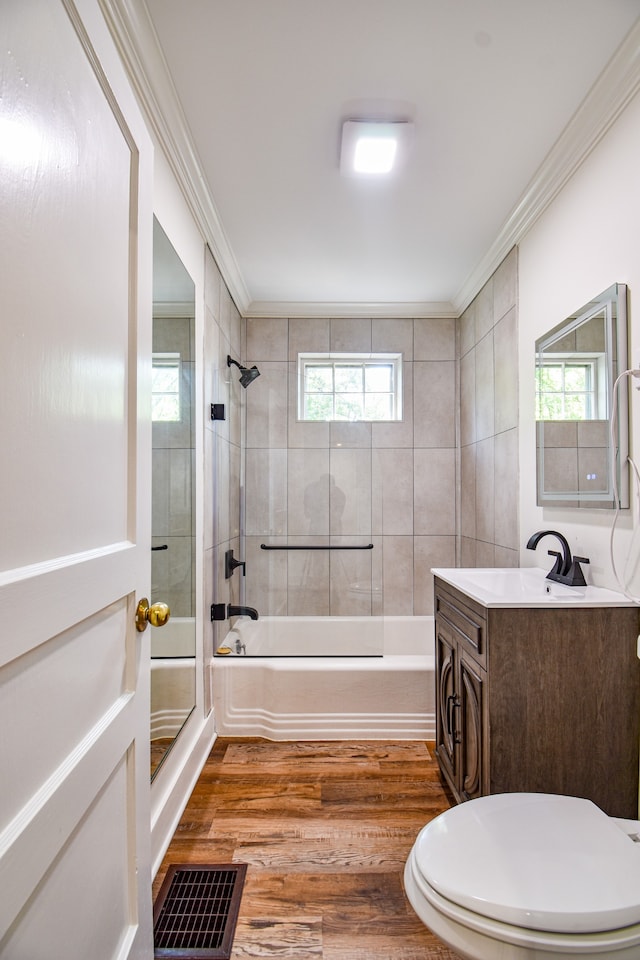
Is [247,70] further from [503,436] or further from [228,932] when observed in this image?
[228,932]

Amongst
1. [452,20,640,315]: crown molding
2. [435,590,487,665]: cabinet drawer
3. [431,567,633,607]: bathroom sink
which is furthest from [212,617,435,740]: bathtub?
[452,20,640,315]: crown molding

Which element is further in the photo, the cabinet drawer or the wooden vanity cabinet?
the cabinet drawer

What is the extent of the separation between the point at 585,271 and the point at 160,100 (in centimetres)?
152

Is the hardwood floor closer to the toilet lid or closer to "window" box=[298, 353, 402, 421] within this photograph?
the toilet lid

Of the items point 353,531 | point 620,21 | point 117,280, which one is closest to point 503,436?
point 353,531

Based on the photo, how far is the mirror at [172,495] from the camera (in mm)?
1883

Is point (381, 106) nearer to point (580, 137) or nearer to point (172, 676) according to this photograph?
point (580, 137)

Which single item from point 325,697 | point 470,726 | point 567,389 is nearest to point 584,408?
point 567,389

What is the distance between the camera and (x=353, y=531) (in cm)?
316

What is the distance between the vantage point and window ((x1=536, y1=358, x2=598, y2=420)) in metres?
1.93

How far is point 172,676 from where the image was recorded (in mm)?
2088

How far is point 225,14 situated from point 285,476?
6.84 ft

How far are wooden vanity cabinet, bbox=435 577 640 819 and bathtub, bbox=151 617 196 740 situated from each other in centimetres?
103

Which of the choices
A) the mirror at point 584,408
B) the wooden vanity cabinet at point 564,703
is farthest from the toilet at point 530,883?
the mirror at point 584,408
